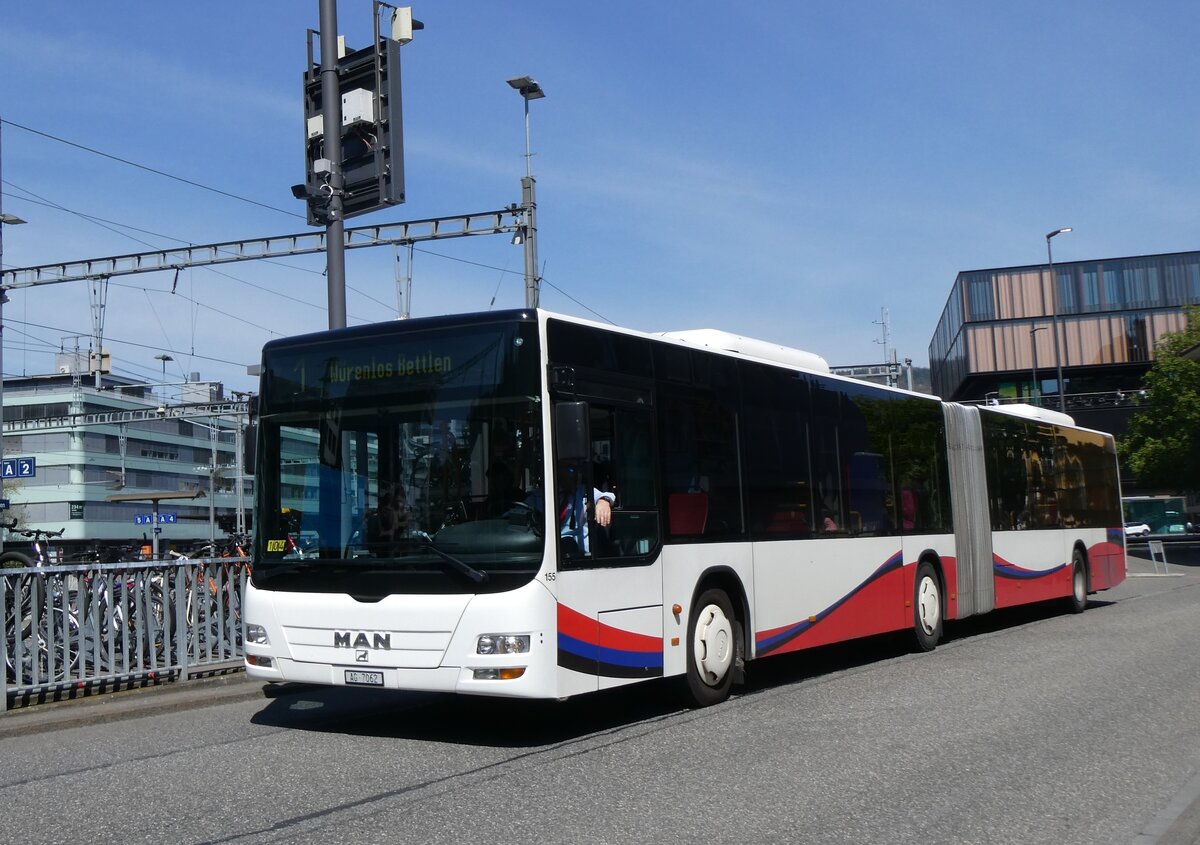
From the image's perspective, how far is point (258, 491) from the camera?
9617 millimetres

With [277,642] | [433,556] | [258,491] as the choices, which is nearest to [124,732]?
[277,642]

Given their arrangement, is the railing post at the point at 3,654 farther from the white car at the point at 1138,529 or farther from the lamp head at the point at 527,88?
the white car at the point at 1138,529

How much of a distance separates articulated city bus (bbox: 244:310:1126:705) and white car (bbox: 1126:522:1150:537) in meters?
66.8

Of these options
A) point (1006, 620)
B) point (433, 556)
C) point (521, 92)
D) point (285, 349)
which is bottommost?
point (1006, 620)

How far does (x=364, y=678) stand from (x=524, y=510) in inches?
65.3

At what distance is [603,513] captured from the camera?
29.7 ft

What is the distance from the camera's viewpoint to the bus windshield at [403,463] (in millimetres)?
8469

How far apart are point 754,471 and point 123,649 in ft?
19.4

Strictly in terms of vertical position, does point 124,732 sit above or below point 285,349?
below

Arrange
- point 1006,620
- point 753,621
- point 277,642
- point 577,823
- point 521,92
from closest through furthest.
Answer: point 577,823 → point 277,642 → point 753,621 → point 1006,620 → point 521,92

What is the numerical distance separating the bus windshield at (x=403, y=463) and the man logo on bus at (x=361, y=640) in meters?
0.33

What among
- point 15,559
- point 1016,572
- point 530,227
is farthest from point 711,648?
point 530,227

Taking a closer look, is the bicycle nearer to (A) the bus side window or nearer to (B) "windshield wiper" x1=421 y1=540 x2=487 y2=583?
(B) "windshield wiper" x1=421 y1=540 x2=487 y2=583

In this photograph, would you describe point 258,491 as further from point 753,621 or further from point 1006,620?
point 1006,620
